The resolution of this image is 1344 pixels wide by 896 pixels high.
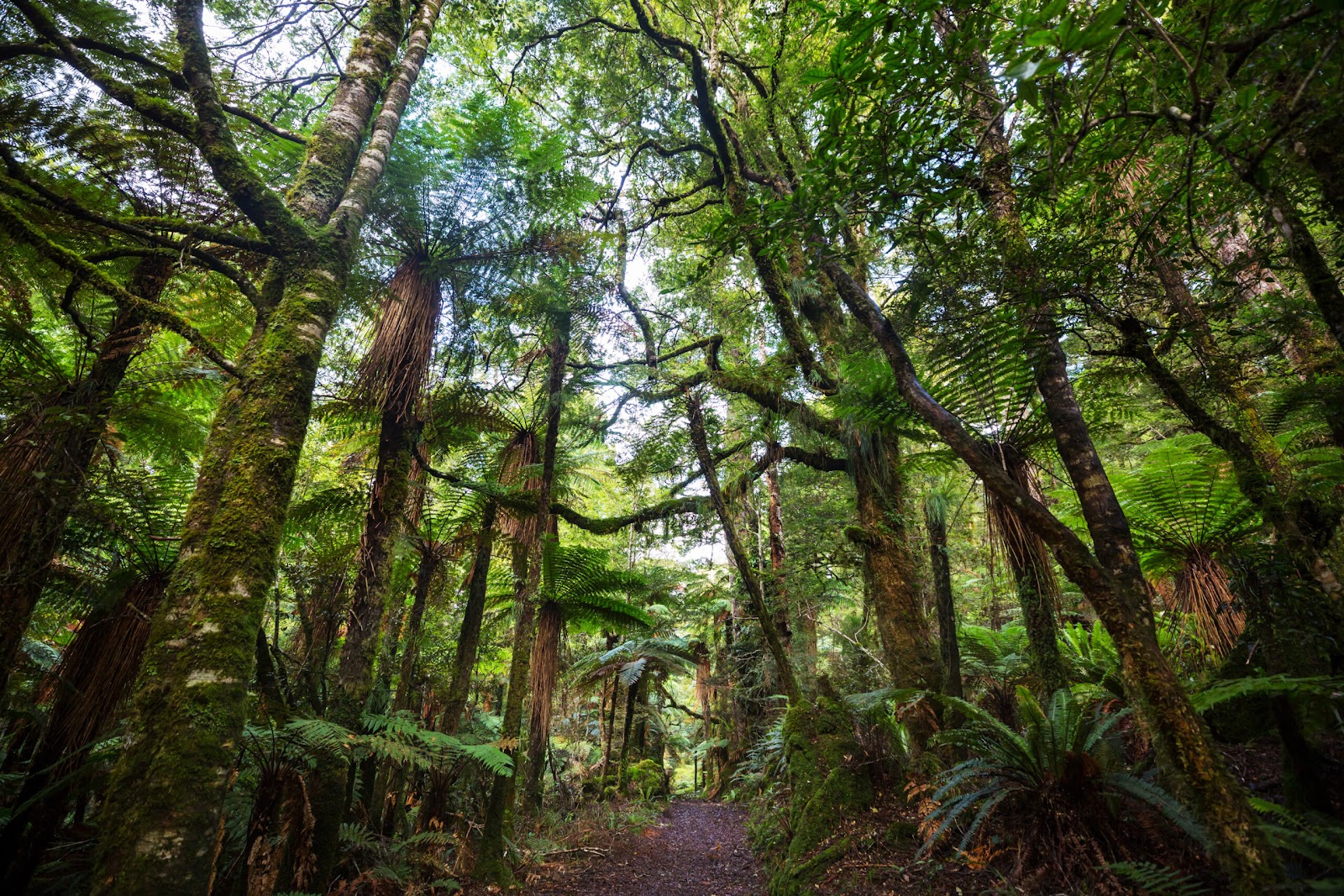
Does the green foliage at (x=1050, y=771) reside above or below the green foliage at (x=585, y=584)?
below

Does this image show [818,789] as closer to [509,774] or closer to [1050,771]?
[1050,771]

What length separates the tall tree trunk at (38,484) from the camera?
286 cm

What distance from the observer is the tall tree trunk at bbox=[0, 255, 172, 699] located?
9.38ft

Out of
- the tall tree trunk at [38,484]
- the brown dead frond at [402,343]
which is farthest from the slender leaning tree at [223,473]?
the brown dead frond at [402,343]

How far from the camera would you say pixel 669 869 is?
6227 mm

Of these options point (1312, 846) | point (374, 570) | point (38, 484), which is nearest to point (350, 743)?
point (374, 570)

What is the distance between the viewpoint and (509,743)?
4.66 meters

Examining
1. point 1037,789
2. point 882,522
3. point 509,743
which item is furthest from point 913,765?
point 509,743

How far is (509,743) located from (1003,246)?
211 inches

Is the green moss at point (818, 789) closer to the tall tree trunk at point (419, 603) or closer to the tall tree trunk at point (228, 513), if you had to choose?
the tall tree trunk at point (228, 513)

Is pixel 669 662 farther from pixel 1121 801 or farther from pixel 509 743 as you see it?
pixel 1121 801

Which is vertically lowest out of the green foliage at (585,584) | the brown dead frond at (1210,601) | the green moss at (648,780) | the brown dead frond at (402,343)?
the green moss at (648,780)

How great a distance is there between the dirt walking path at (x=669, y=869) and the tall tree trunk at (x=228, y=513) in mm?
4169

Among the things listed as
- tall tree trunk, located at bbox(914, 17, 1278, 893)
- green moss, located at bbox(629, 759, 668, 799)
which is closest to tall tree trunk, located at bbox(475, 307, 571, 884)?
tall tree trunk, located at bbox(914, 17, 1278, 893)
